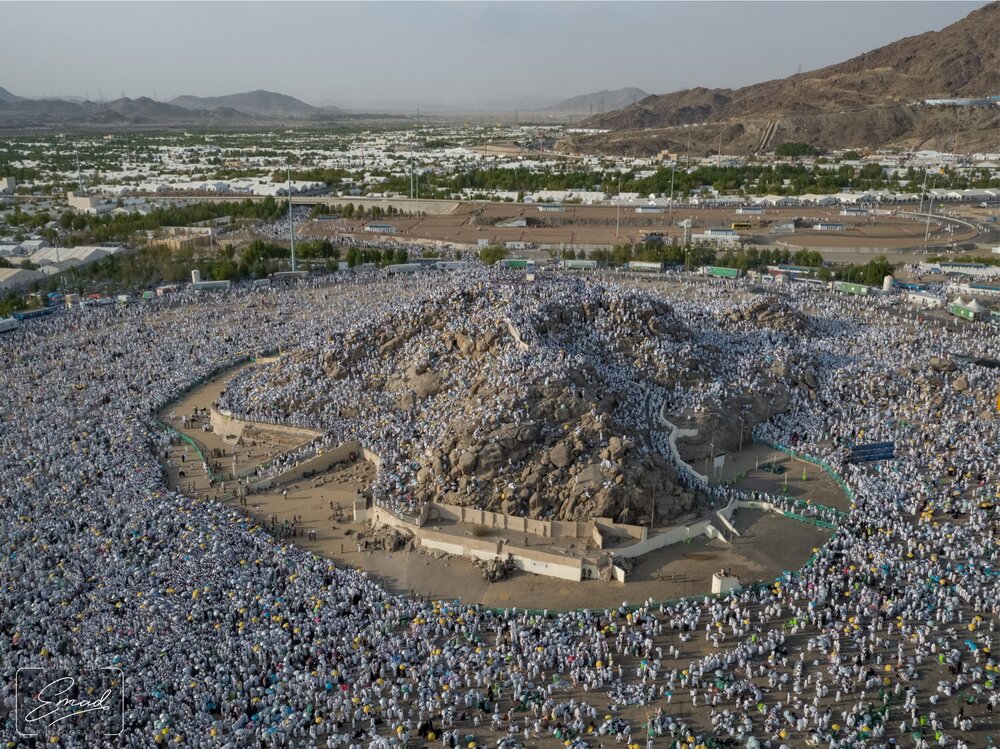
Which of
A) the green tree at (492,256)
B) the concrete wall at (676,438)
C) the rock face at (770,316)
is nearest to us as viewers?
the concrete wall at (676,438)

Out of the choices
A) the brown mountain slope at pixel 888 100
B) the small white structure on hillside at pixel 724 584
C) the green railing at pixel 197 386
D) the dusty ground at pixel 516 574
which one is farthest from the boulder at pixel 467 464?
the brown mountain slope at pixel 888 100

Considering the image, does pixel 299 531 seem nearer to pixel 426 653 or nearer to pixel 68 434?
pixel 426 653

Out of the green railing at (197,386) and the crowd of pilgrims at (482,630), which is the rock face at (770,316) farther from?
the green railing at (197,386)

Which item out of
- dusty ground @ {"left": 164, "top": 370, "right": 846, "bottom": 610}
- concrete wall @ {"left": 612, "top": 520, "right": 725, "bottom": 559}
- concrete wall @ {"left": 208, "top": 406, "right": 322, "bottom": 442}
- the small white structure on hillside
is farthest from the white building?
the small white structure on hillside

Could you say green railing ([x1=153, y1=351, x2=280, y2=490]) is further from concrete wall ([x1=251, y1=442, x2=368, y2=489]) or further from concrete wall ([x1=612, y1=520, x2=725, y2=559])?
concrete wall ([x1=612, y1=520, x2=725, y2=559])

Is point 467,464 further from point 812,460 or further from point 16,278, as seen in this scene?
point 16,278

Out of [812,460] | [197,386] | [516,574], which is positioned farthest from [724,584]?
[197,386]
